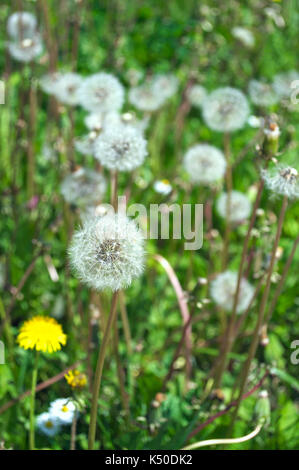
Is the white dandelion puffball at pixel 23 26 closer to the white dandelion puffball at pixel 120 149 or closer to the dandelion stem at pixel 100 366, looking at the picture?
the white dandelion puffball at pixel 120 149

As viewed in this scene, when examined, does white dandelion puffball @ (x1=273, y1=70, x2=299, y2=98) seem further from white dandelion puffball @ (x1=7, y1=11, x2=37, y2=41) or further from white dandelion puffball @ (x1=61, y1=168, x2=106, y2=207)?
white dandelion puffball @ (x1=61, y1=168, x2=106, y2=207)

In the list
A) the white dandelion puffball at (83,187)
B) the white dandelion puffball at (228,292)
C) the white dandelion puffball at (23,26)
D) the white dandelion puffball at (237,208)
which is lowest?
the white dandelion puffball at (228,292)

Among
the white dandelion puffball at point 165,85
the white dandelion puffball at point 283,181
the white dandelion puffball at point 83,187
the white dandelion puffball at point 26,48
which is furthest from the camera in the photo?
the white dandelion puffball at point 165,85

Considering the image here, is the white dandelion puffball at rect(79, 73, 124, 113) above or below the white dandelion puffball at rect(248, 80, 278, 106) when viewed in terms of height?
below

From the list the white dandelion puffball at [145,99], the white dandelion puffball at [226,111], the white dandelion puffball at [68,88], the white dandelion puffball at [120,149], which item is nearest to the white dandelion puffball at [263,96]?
the white dandelion puffball at [145,99]

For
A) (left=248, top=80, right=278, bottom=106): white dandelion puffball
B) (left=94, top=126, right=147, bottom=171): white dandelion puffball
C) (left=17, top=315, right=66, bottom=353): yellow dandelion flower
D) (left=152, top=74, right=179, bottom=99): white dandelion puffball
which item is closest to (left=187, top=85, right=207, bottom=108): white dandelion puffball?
(left=152, top=74, right=179, bottom=99): white dandelion puffball

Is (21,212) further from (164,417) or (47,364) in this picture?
(164,417)
